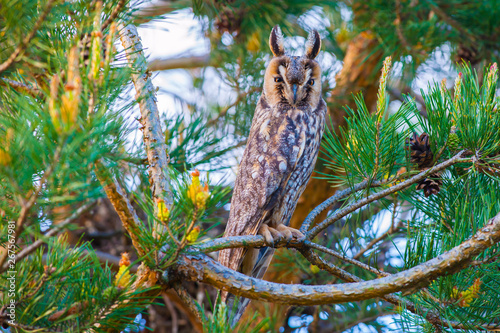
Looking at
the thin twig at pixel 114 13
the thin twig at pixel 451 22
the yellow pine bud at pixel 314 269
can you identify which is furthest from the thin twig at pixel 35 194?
the thin twig at pixel 451 22

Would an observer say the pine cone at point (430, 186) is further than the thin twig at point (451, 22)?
No

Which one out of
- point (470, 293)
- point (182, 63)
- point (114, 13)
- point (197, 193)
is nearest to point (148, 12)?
point (114, 13)

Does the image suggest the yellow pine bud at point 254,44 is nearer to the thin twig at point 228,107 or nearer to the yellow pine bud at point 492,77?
the thin twig at point 228,107

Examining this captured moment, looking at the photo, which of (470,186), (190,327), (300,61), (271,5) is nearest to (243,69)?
(271,5)

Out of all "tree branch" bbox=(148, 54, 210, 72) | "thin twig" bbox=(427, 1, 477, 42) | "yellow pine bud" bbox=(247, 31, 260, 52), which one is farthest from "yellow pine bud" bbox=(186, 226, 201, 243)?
"tree branch" bbox=(148, 54, 210, 72)

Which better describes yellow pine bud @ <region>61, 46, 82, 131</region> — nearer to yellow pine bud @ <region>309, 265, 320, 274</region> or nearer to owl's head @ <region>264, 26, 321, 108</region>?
owl's head @ <region>264, 26, 321, 108</region>

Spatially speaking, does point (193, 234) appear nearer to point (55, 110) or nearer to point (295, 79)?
point (55, 110)

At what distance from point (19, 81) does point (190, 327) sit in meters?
1.78

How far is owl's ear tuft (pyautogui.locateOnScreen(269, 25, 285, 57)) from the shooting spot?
5.86ft

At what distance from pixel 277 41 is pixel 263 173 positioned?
24.6 inches

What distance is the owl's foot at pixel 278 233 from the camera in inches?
52.6

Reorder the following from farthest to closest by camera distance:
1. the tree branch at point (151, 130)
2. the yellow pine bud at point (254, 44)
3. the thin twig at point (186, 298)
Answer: the yellow pine bud at point (254, 44), the tree branch at point (151, 130), the thin twig at point (186, 298)

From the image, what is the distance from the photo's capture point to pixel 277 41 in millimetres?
1802

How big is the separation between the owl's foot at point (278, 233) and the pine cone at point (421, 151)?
40 cm
